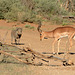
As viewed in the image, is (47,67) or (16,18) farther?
(16,18)

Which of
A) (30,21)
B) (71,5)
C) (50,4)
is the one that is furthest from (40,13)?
(71,5)

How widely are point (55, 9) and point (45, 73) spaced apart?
28925 millimetres

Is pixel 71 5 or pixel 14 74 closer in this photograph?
pixel 14 74

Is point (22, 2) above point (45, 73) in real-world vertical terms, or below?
above

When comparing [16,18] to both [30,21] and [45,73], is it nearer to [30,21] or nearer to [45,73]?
[30,21]

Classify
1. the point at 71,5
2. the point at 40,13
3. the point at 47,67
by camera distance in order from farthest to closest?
the point at 71,5, the point at 40,13, the point at 47,67

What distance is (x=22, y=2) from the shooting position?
120ft

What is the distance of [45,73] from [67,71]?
904mm

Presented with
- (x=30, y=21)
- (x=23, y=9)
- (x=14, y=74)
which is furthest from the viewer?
(x=23, y=9)

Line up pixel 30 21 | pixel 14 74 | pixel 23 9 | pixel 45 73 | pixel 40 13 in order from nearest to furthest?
pixel 14 74 < pixel 45 73 < pixel 30 21 < pixel 23 9 < pixel 40 13

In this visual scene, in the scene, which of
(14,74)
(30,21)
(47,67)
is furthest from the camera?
(30,21)

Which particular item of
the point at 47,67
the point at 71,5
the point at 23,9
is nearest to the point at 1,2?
the point at 23,9

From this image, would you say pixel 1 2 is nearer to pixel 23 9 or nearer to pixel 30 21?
pixel 23 9

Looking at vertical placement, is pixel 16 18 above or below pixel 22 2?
below
